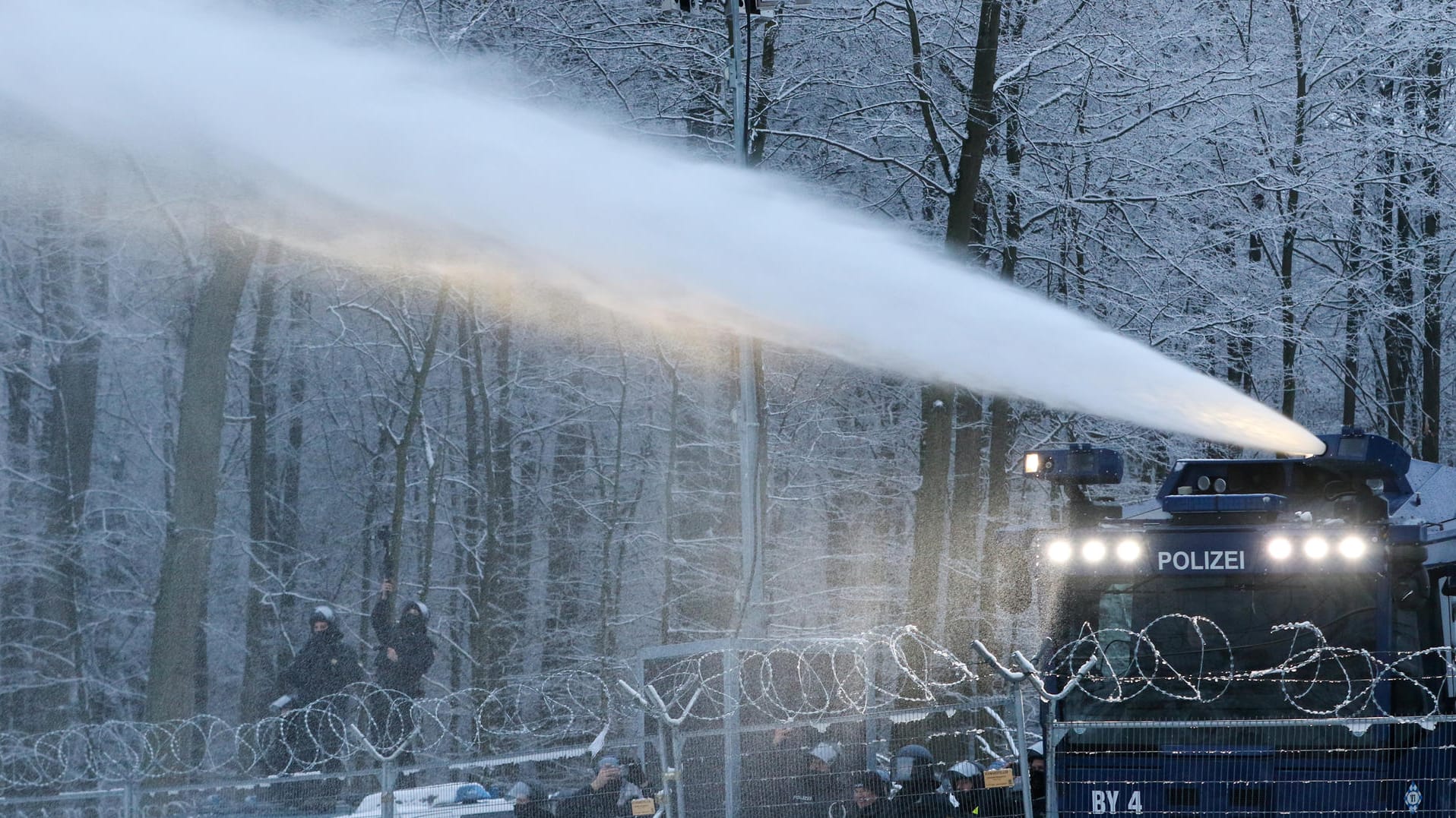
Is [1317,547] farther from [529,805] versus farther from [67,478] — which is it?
[67,478]

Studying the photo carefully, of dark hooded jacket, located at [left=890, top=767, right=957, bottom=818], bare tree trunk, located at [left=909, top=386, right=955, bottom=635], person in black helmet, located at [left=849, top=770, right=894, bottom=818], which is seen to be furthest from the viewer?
bare tree trunk, located at [left=909, top=386, right=955, bottom=635]

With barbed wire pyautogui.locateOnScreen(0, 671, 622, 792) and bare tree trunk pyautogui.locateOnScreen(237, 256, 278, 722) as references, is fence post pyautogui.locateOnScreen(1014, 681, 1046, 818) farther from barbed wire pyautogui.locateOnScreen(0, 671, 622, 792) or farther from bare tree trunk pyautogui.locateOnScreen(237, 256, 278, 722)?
bare tree trunk pyautogui.locateOnScreen(237, 256, 278, 722)

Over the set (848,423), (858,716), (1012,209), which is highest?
(1012,209)

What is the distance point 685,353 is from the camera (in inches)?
935

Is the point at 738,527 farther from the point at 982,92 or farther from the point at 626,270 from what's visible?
the point at 626,270

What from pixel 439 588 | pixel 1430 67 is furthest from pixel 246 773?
pixel 1430 67

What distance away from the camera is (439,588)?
24656 millimetres

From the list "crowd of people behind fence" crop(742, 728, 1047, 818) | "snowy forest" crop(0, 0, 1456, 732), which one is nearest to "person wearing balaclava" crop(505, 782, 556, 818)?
"crowd of people behind fence" crop(742, 728, 1047, 818)

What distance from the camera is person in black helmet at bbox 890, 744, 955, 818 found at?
877cm

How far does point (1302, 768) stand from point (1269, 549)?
109cm

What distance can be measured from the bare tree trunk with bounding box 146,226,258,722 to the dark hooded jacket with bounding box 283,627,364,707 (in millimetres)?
3516

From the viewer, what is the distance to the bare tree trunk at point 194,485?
51.6ft

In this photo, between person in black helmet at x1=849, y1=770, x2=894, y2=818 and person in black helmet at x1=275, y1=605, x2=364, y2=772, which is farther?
person in black helmet at x1=275, y1=605, x2=364, y2=772

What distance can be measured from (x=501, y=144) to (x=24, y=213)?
1394cm
